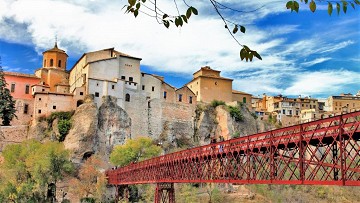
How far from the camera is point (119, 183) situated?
5103 cm

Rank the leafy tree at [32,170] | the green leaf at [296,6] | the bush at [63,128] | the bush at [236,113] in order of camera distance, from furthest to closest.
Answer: the bush at [236,113] < the bush at [63,128] < the leafy tree at [32,170] < the green leaf at [296,6]

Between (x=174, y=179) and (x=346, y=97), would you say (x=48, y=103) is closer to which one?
(x=174, y=179)

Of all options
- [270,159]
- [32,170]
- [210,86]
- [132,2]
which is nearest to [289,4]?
[132,2]

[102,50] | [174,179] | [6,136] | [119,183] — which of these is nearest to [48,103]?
[6,136]

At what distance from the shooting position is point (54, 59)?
75.7 metres

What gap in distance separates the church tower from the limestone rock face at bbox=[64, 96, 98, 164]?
14.3m

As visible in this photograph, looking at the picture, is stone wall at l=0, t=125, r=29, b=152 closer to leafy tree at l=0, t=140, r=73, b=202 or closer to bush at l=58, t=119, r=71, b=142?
bush at l=58, t=119, r=71, b=142

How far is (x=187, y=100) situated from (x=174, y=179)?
40.6m

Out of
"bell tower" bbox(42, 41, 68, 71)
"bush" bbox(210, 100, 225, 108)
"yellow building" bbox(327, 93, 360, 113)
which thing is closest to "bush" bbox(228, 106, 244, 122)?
"bush" bbox(210, 100, 225, 108)

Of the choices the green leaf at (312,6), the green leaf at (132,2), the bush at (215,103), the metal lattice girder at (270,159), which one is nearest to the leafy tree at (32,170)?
the metal lattice girder at (270,159)

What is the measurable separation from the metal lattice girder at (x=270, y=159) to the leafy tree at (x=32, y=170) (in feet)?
29.0

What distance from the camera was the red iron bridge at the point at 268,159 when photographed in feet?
61.5

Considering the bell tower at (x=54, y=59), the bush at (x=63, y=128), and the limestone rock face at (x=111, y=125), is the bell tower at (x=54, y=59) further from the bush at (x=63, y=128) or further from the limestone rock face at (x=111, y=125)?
the bush at (x=63, y=128)

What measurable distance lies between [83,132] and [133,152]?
339 inches
